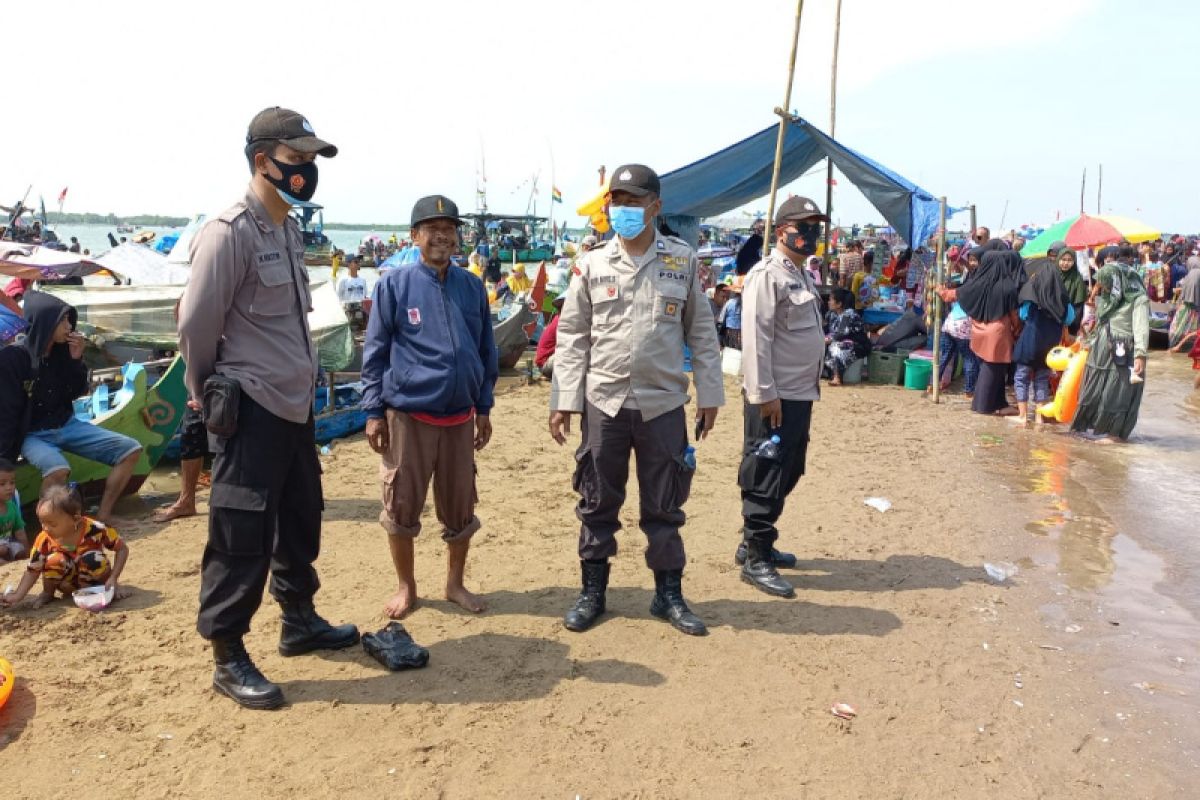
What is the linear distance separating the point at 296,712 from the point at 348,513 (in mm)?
2729

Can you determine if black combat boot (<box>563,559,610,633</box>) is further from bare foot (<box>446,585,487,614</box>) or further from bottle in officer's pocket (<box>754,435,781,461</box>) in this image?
bottle in officer's pocket (<box>754,435,781,461</box>)

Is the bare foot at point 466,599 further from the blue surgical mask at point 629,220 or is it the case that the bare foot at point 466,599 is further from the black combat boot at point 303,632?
the blue surgical mask at point 629,220

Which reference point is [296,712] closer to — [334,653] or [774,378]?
[334,653]

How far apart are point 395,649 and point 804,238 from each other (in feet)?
8.93

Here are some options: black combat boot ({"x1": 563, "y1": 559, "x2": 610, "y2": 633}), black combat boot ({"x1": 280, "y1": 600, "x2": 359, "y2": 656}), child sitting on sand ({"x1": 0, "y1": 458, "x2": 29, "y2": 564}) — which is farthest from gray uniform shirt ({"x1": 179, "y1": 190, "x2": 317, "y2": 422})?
child sitting on sand ({"x1": 0, "y1": 458, "x2": 29, "y2": 564})

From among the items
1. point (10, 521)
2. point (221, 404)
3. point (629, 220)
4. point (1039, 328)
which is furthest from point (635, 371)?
point (1039, 328)

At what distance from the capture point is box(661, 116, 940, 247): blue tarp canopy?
1039 centimetres

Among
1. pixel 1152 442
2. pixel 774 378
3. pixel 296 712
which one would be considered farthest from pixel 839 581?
pixel 1152 442

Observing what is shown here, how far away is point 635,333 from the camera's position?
145 inches

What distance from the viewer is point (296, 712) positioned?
10.4ft

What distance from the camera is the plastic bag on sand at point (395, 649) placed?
3484 millimetres

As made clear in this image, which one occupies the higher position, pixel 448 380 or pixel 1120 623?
pixel 448 380

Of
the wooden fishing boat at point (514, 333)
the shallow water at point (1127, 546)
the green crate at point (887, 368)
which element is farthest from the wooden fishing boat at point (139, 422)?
the green crate at point (887, 368)

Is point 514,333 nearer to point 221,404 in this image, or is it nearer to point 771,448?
point 771,448
